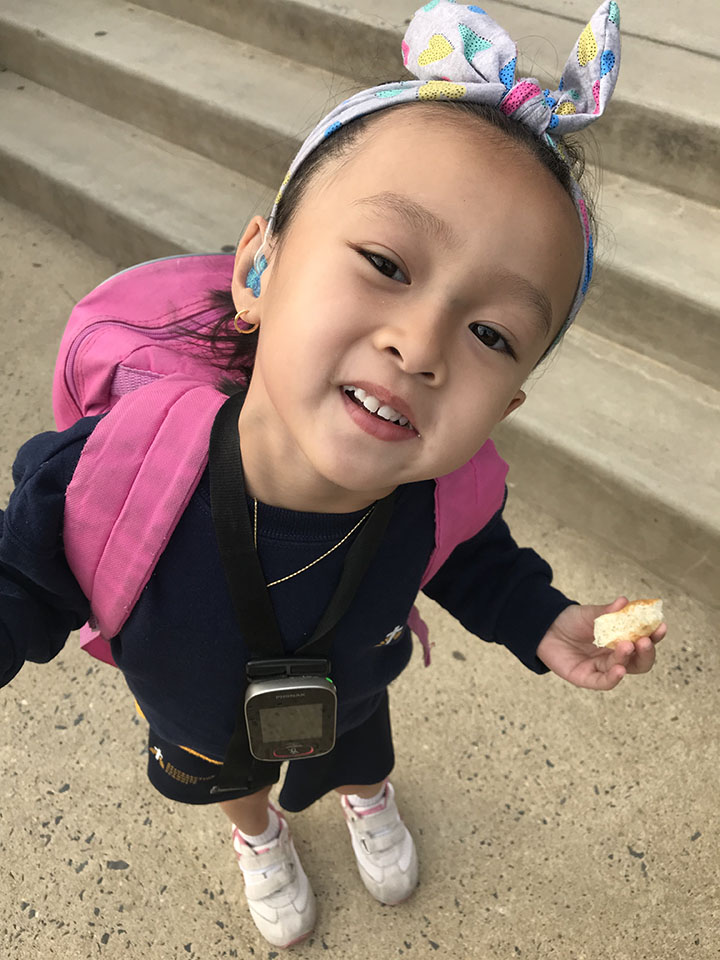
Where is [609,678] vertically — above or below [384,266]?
below

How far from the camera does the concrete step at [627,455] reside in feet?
6.74

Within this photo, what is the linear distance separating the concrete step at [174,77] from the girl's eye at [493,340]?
1.84 meters

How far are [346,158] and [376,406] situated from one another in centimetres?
32

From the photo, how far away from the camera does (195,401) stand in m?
1.11

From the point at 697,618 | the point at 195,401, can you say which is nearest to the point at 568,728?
the point at 697,618

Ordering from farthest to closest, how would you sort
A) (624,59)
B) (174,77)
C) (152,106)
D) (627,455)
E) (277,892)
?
1. (152,106)
2. (174,77)
3. (624,59)
4. (627,455)
5. (277,892)

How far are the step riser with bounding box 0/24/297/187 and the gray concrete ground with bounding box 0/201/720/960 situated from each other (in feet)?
5.06

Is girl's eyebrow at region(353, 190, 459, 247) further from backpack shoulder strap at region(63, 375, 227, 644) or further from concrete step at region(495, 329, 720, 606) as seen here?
concrete step at region(495, 329, 720, 606)

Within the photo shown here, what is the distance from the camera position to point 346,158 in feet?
3.36

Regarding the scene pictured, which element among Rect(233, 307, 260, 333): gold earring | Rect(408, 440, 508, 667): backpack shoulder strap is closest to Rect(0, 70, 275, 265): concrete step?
Rect(233, 307, 260, 333): gold earring

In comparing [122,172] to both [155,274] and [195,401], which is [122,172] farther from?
[195,401]

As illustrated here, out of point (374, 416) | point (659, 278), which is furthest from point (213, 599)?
point (659, 278)

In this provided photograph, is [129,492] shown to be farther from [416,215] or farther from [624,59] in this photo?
[624,59]

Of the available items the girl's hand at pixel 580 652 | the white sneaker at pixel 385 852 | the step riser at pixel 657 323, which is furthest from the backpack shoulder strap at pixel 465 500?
the step riser at pixel 657 323
